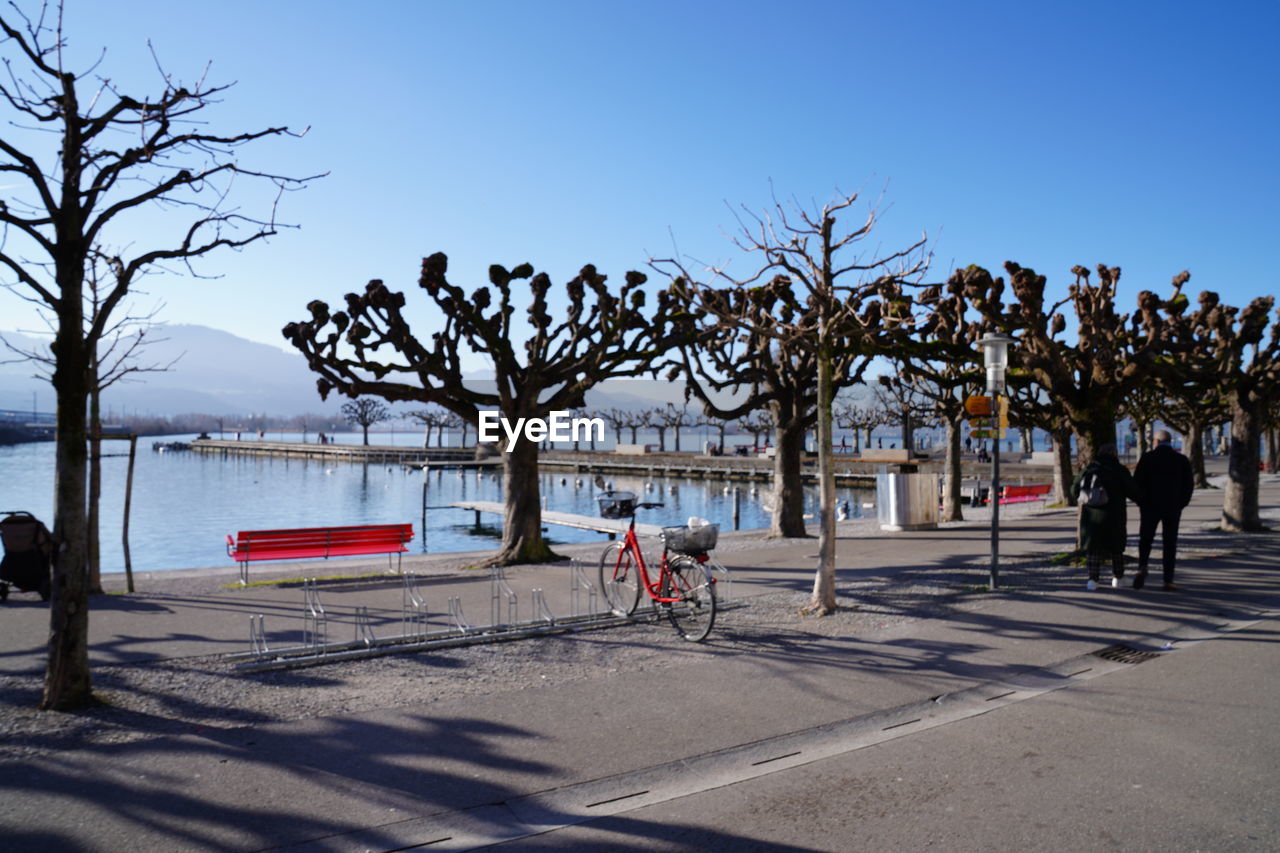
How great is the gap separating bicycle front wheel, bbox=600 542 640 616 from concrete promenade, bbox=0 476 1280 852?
3.19 feet

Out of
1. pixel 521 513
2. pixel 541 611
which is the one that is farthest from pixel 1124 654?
pixel 521 513

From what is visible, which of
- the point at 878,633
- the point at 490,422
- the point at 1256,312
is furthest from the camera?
the point at 1256,312

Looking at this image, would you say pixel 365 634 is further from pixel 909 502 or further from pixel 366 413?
pixel 366 413

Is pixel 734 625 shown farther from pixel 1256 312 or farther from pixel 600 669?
pixel 1256 312

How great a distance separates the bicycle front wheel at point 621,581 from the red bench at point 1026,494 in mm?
25437

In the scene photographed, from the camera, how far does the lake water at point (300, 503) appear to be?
35.7 metres

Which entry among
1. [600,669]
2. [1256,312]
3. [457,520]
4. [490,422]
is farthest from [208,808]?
[457,520]

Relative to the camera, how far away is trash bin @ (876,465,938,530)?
68.6 ft

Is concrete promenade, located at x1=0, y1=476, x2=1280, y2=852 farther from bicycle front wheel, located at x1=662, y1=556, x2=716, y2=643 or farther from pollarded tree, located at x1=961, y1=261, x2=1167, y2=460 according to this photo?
pollarded tree, located at x1=961, y1=261, x2=1167, y2=460

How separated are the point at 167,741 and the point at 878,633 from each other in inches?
252

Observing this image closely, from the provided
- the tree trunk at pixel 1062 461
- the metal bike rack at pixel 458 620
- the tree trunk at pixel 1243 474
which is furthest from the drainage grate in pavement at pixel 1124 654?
the tree trunk at pixel 1062 461

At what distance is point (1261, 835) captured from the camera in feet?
14.1

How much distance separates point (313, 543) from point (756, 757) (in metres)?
11.2

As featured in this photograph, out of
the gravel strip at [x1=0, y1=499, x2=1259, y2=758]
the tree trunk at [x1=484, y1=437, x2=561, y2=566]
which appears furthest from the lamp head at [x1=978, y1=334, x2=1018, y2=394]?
the tree trunk at [x1=484, y1=437, x2=561, y2=566]
